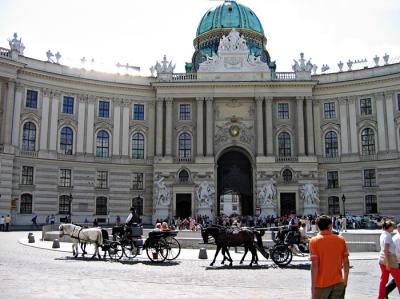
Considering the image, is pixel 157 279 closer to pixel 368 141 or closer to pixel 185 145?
pixel 185 145

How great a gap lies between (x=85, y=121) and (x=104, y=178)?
773 cm

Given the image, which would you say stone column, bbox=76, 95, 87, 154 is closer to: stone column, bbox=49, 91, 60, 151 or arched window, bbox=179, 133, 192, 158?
stone column, bbox=49, 91, 60, 151

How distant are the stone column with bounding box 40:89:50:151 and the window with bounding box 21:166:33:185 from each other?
2852 mm

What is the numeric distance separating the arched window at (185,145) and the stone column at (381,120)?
24166 millimetres

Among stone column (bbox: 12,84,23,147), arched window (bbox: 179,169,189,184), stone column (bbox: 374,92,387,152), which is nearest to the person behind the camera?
stone column (bbox: 12,84,23,147)

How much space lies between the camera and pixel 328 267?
7.54 m

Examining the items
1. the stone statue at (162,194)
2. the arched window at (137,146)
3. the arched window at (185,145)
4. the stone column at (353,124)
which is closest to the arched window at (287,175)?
the stone column at (353,124)

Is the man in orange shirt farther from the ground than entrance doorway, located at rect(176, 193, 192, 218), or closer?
closer

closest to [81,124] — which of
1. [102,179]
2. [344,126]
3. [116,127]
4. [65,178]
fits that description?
[116,127]

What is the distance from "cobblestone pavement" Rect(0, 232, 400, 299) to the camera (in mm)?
13375

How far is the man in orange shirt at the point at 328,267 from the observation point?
745cm

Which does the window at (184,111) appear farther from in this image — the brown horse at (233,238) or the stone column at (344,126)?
the brown horse at (233,238)

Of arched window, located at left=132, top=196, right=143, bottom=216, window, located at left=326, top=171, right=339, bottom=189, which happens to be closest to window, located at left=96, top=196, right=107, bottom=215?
arched window, located at left=132, top=196, right=143, bottom=216

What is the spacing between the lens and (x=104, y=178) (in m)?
58.0
